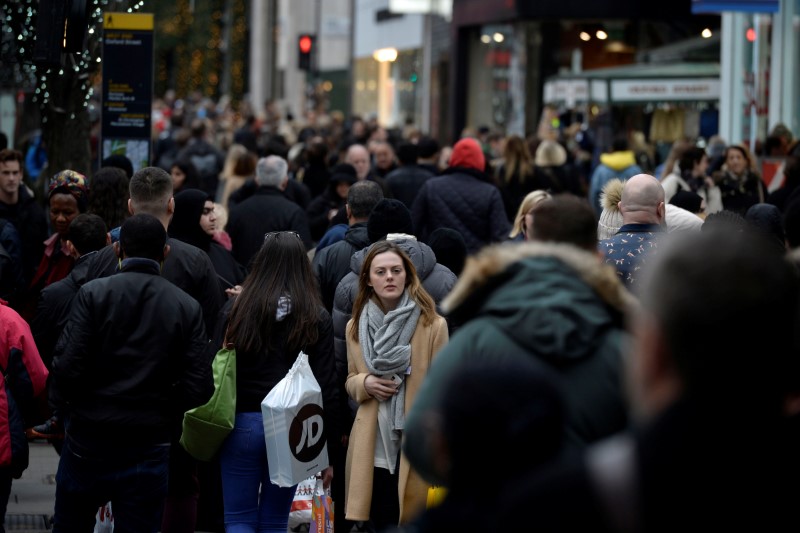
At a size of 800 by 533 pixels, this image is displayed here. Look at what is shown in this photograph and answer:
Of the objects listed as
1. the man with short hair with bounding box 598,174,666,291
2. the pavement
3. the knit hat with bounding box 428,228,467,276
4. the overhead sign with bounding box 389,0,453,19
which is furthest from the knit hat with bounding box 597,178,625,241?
the overhead sign with bounding box 389,0,453,19

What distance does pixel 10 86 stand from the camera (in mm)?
19203

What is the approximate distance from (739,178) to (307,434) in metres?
7.88

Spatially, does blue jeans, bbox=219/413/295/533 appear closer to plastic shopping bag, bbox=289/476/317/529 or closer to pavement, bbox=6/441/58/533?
plastic shopping bag, bbox=289/476/317/529

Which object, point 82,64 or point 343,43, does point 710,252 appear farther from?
point 343,43

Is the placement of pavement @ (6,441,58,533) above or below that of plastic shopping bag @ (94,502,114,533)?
below

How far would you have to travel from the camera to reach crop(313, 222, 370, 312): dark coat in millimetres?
8734

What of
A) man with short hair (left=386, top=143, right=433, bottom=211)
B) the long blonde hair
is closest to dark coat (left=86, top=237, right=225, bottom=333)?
the long blonde hair

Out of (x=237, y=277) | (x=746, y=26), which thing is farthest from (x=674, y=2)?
(x=237, y=277)

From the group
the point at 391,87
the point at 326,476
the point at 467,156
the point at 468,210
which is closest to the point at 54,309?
the point at 326,476

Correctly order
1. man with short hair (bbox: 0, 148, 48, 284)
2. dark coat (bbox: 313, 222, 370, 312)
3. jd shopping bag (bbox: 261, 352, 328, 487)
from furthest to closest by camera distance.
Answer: man with short hair (bbox: 0, 148, 48, 284) → dark coat (bbox: 313, 222, 370, 312) → jd shopping bag (bbox: 261, 352, 328, 487)

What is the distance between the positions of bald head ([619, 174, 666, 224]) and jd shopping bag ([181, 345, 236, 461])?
2.00 meters

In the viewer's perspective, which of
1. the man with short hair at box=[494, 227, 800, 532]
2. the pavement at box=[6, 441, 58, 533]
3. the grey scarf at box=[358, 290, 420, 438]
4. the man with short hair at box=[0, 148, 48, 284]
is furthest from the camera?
the man with short hair at box=[0, 148, 48, 284]

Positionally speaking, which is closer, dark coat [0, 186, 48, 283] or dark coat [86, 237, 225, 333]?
dark coat [86, 237, 225, 333]

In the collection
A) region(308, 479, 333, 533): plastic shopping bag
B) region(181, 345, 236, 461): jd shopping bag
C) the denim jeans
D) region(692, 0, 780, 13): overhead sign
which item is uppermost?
region(692, 0, 780, 13): overhead sign
